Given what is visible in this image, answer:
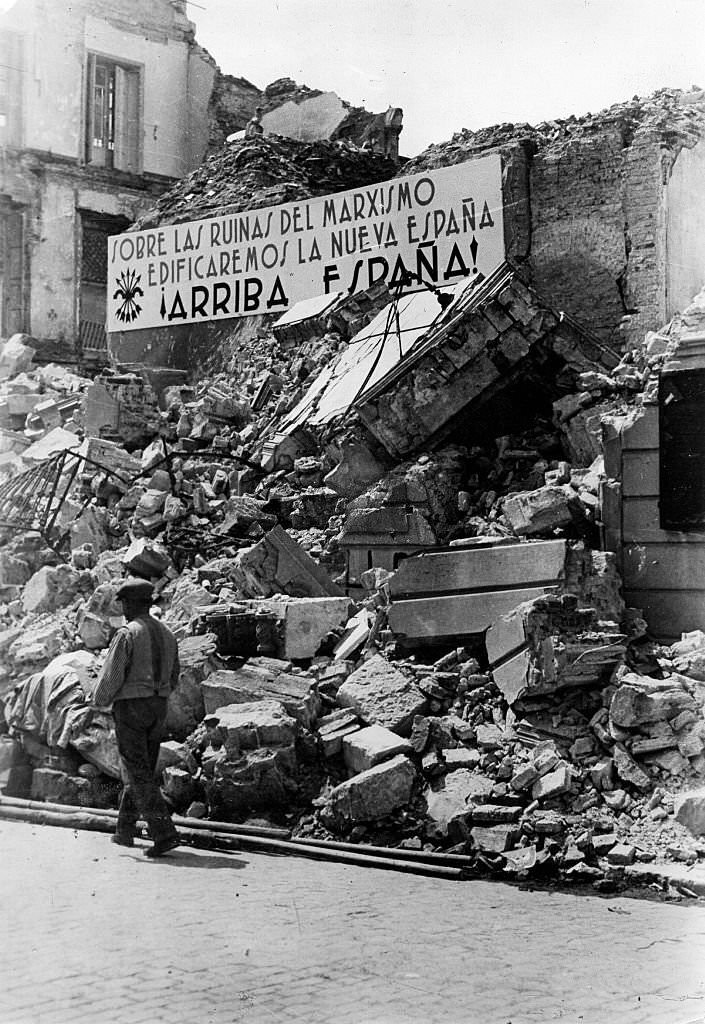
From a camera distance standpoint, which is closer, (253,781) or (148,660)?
(148,660)

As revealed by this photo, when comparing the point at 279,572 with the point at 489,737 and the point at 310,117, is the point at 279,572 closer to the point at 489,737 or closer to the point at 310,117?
the point at 489,737

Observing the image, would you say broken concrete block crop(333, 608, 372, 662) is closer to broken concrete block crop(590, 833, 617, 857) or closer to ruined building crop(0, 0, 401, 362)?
broken concrete block crop(590, 833, 617, 857)

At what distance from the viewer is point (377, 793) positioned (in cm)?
582

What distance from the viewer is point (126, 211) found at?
76.0ft

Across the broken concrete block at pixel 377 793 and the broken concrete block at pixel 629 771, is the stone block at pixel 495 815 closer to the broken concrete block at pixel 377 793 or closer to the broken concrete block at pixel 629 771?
the broken concrete block at pixel 377 793

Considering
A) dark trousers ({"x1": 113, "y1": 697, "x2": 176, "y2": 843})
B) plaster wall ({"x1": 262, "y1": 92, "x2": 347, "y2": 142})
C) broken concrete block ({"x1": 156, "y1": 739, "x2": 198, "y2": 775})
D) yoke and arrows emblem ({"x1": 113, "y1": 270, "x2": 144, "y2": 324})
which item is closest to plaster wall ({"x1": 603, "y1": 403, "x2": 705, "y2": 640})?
broken concrete block ({"x1": 156, "y1": 739, "x2": 198, "y2": 775})

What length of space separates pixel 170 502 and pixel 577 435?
11.5 feet

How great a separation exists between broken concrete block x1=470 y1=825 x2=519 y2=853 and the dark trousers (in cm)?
144

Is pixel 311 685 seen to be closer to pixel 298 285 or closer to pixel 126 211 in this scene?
pixel 298 285

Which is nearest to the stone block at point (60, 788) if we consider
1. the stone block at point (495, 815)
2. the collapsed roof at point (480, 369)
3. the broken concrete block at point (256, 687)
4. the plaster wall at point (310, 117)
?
the broken concrete block at point (256, 687)

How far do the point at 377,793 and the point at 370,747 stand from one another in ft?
0.95

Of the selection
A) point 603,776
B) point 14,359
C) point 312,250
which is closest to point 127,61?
point 14,359

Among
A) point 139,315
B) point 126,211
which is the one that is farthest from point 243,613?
point 126,211

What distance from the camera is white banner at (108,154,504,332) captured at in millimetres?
14047
